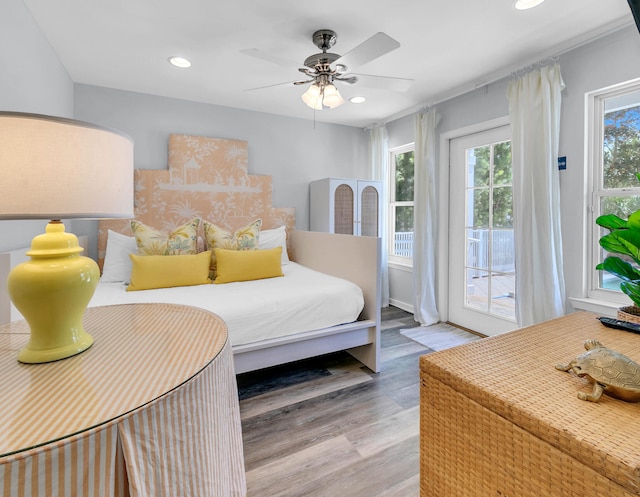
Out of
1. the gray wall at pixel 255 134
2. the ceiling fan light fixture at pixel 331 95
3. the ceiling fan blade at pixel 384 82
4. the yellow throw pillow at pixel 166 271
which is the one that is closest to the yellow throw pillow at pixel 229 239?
the yellow throw pillow at pixel 166 271

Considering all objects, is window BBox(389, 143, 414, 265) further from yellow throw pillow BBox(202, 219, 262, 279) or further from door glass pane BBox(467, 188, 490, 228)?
yellow throw pillow BBox(202, 219, 262, 279)

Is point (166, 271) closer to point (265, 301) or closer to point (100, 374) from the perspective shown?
point (265, 301)

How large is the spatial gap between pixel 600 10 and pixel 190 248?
3162mm

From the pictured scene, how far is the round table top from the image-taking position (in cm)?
58

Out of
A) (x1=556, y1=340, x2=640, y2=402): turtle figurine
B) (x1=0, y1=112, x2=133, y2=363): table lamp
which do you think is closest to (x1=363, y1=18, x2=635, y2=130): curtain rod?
(x1=556, y1=340, x2=640, y2=402): turtle figurine

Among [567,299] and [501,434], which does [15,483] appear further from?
[567,299]

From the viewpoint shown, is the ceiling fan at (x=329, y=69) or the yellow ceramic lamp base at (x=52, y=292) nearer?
the yellow ceramic lamp base at (x=52, y=292)

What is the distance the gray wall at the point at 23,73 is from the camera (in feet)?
5.33

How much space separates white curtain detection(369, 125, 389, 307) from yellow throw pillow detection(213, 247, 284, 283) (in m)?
1.66

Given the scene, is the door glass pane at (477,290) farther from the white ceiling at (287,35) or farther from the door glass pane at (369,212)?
the white ceiling at (287,35)

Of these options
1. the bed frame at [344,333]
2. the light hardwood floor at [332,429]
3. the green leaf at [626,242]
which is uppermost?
the green leaf at [626,242]

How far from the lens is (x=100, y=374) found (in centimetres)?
75

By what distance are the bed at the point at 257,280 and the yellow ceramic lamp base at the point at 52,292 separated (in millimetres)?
779

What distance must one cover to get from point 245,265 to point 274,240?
0.71m
